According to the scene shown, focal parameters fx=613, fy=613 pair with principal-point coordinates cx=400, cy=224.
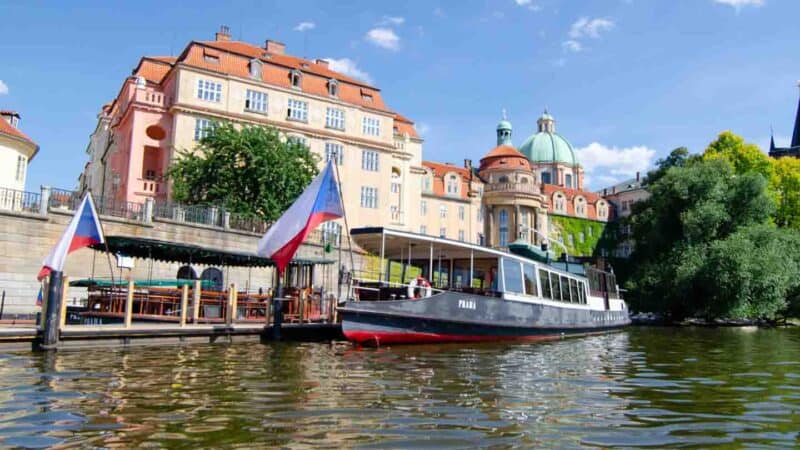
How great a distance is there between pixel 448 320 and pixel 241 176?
20434 millimetres

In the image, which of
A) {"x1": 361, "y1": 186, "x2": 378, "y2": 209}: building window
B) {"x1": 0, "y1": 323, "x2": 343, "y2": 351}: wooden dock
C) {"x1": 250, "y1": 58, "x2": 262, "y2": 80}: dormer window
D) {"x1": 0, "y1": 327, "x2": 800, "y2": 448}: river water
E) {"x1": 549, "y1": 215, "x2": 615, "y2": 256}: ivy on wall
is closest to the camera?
{"x1": 0, "y1": 327, "x2": 800, "y2": 448}: river water

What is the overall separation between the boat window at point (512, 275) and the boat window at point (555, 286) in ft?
9.36

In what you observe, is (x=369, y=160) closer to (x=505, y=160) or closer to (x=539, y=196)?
(x=505, y=160)

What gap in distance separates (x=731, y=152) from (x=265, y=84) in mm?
39052

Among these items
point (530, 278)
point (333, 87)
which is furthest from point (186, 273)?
point (333, 87)

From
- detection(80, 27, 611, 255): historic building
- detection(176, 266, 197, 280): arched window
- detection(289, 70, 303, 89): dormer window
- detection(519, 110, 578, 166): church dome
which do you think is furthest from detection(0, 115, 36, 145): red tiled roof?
detection(519, 110, 578, 166): church dome

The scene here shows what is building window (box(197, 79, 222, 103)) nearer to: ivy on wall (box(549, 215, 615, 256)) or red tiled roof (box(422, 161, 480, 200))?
red tiled roof (box(422, 161, 480, 200))

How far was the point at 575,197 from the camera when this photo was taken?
285ft

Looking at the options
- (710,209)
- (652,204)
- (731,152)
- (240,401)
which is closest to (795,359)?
(240,401)

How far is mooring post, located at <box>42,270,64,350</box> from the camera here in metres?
14.7

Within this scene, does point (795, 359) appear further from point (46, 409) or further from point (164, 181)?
point (164, 181)

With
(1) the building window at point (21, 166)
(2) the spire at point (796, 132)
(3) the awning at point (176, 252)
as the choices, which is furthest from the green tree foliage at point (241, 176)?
(2) the spire at point (796, 132)

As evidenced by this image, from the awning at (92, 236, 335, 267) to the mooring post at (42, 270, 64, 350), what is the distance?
5.03 metres

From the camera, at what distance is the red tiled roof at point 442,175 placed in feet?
225
